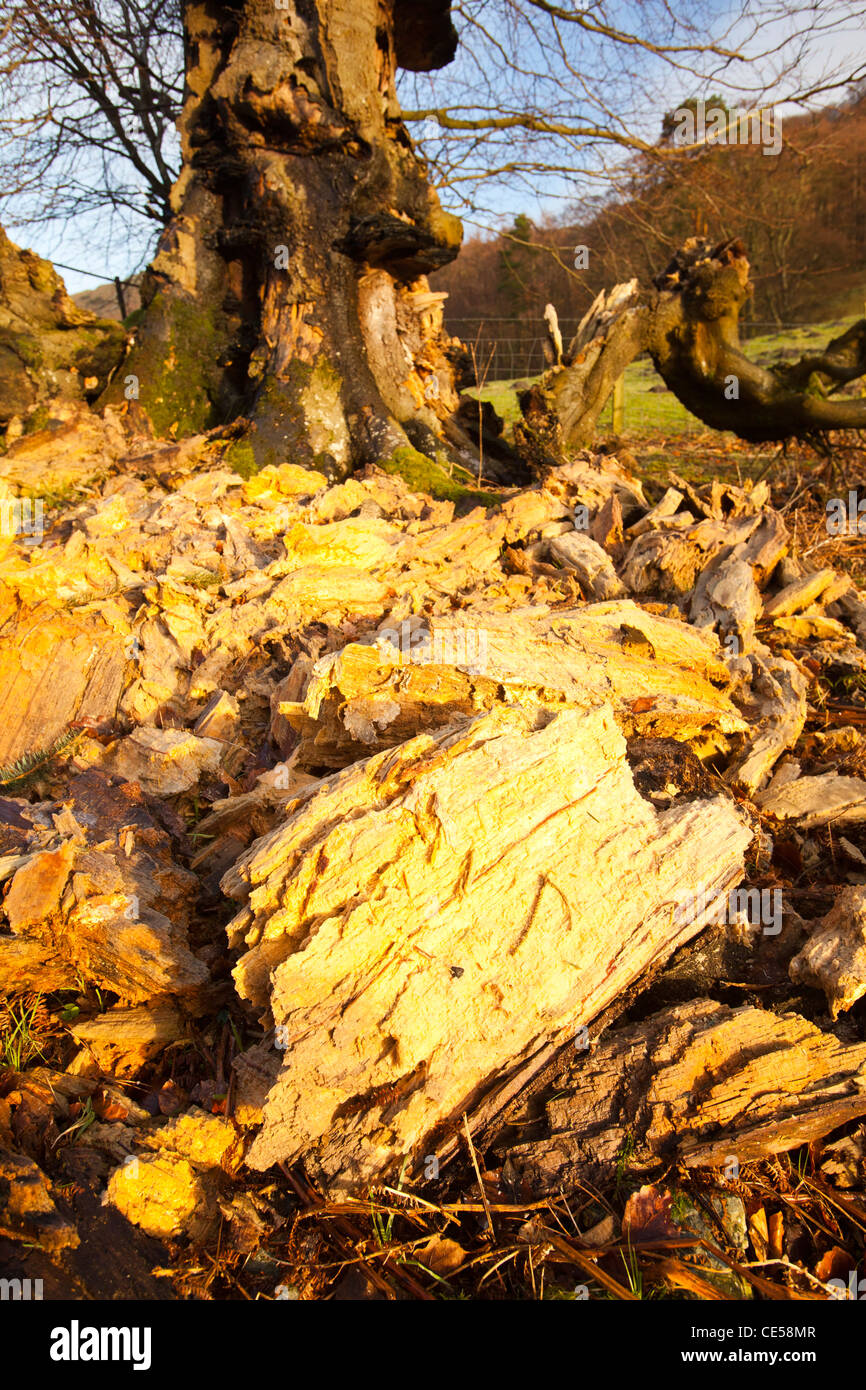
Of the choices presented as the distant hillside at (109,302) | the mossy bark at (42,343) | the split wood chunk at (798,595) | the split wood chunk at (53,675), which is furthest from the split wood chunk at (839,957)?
the distant hillside at (109,302)

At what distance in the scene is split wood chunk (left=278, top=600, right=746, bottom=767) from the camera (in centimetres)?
253

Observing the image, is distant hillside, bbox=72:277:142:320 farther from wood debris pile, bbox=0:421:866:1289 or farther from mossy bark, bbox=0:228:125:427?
wood debris pile, bbox=0:421:866:1289

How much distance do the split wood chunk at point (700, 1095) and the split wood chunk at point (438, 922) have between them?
156 millimetres

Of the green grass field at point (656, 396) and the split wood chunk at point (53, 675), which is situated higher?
the green grass field at point (656, 396)

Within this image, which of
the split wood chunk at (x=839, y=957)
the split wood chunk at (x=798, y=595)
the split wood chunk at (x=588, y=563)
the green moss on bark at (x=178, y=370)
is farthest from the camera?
the green moss on bark at (x=178, y=370)

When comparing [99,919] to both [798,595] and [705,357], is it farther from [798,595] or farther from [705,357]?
[705,357]

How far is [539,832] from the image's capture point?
2.07 metres

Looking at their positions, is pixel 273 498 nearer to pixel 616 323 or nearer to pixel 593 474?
pixel 593 474

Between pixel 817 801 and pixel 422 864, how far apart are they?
1624 mm

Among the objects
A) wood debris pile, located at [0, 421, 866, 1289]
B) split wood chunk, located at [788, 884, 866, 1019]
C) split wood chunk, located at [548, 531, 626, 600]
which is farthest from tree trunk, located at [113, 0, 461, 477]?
split wood chunk, located at [788, 884, 866, 1019]

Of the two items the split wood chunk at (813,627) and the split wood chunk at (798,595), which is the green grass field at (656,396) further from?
the split wood chunk at (813,627)

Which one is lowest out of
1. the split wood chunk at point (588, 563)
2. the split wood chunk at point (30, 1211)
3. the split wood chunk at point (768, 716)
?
the split wood chunk at point (30, 1211)

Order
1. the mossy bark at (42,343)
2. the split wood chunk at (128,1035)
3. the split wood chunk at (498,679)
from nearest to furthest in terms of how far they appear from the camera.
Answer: the split wood chunk at (128,1035)
the split wood chunk at (498,679)
the mossy bark at (42,343)

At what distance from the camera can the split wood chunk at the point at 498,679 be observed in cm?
253
